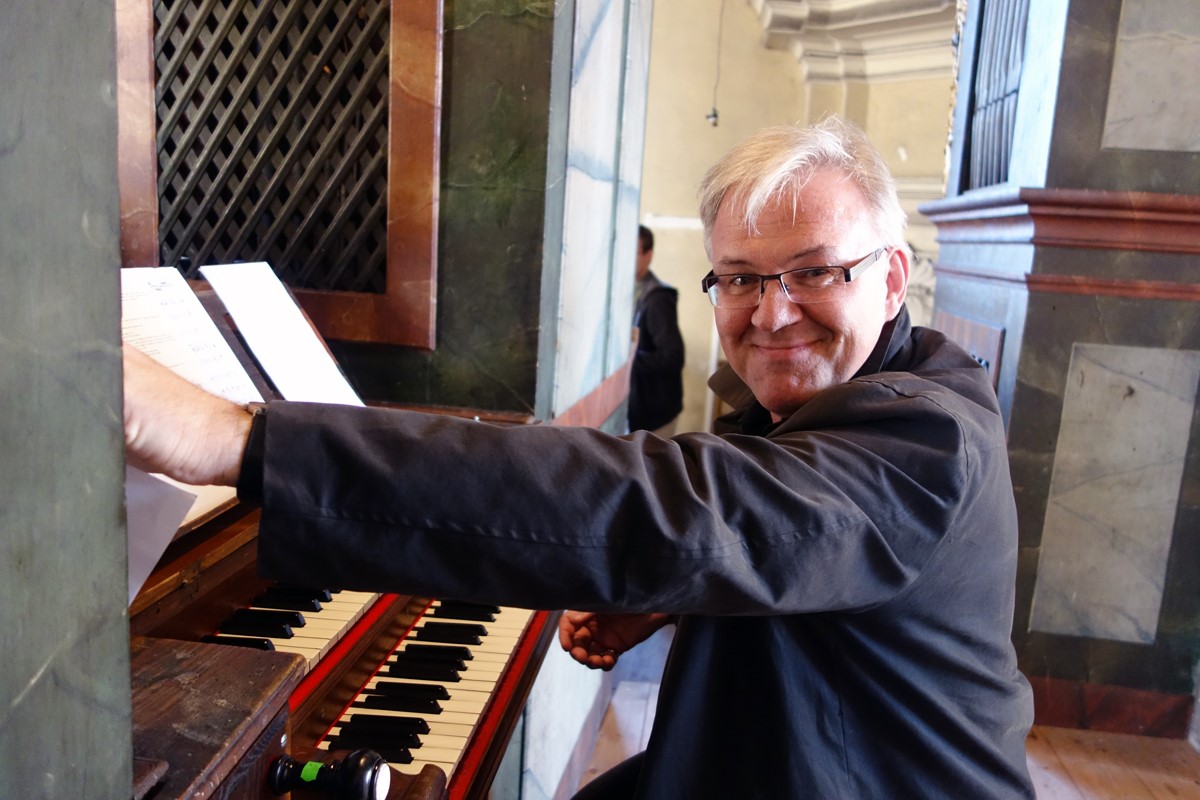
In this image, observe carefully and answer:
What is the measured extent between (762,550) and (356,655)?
31.8 inches

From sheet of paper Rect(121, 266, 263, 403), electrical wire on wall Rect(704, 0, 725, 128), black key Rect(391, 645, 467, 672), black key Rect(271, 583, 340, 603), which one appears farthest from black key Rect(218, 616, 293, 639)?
electrical wire on wall Rect(704, 0, 725, 128)

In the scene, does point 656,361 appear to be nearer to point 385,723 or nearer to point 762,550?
point 385,723

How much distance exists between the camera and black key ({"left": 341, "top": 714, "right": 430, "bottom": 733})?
1.46 m

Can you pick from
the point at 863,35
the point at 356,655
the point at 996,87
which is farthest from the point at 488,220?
the point at 863,35

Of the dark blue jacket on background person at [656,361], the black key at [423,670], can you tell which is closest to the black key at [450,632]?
the black key at [423,670]

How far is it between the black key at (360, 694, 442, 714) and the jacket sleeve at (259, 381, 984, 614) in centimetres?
65

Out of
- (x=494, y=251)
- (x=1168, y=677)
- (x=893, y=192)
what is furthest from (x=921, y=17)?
(x=893, y=192)

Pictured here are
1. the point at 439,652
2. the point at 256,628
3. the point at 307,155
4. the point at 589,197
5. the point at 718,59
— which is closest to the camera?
the point at 256,628

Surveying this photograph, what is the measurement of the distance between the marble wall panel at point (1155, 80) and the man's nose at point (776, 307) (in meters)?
2.60

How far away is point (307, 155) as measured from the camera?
2510mm

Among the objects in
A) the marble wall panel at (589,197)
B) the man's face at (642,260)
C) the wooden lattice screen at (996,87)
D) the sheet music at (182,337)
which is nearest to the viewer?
the sheet music at (182,337)

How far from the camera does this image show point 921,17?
643 centimetres

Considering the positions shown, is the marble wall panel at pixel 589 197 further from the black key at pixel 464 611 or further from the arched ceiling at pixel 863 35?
the arched ceiling at pixel 863 35

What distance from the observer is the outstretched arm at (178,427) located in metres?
0.81
